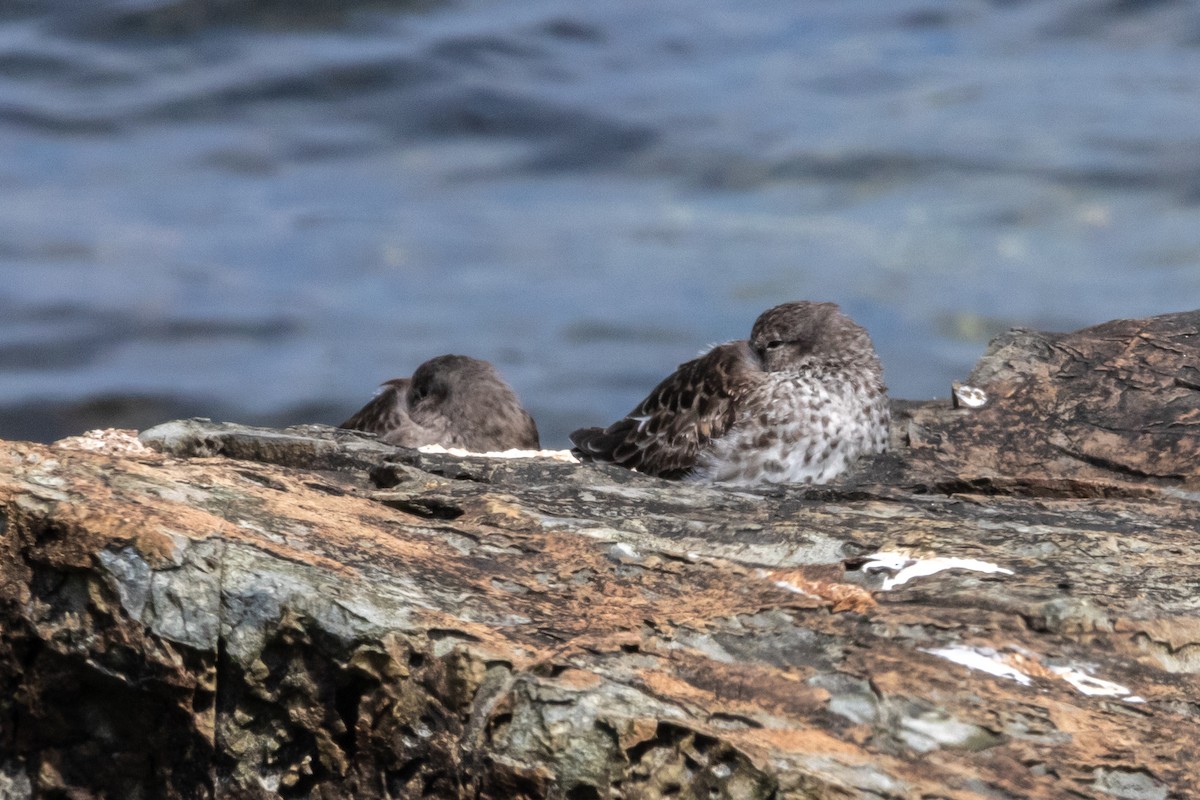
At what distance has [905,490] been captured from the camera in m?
5.00

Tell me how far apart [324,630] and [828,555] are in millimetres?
1361

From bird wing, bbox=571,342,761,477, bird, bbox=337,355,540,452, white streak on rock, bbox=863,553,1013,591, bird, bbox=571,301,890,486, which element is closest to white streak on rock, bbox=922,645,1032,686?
Answer: white streak on rock, bbox=863,553,1013,591

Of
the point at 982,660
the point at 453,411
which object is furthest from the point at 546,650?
the point at 453,411

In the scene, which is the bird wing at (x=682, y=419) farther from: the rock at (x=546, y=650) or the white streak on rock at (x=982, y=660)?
the white streak on rock at (x=982, y=660)

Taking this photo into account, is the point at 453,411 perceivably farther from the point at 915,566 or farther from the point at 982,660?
the point at 982,660

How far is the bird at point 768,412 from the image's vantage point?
634 centimetres

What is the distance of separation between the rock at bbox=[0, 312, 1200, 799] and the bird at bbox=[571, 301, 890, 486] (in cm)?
217

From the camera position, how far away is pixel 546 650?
333cm

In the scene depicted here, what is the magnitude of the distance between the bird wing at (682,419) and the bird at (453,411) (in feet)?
2.10

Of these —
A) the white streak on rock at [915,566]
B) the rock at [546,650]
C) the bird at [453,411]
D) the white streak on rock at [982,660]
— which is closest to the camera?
the rock at [546,650]

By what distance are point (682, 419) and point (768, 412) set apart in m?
0.42

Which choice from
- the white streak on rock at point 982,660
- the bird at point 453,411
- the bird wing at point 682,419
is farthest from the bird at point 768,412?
the white streak on rock at point 982,660

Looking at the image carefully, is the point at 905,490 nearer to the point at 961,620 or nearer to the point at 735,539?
the point at 735,539

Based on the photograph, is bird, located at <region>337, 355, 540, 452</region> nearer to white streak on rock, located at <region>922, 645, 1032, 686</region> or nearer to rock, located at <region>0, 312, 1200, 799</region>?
rock, located at <region>0, 312, 1200, 799</region>
